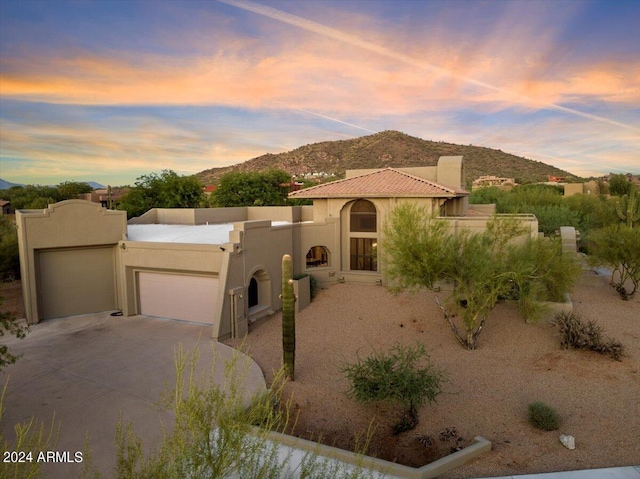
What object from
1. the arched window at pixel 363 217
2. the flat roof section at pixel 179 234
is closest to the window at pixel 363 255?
the arched window at pixel 363 217

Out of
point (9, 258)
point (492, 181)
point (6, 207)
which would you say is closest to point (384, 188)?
point (9, 258)

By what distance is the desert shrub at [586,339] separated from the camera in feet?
43.6

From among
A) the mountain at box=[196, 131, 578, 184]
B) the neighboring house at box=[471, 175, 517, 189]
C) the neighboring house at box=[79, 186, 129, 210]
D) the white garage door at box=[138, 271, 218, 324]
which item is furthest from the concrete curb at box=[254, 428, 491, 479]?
the neighboring house at box=[471, 175, 517, 189]

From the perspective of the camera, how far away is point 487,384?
1209 cm

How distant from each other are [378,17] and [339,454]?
22955mm

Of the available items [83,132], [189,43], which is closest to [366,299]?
[189,43]

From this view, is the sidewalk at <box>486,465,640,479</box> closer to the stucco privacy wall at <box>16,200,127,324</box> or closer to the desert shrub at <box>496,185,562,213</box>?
the stucco privacy wall at <box>16,200,127,324</box>

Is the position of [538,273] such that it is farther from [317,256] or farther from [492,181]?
[492,181]

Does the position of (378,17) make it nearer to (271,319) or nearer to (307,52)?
(307,52)

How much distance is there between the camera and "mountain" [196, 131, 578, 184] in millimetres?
77194

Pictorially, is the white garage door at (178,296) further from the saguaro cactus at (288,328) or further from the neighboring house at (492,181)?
the neighboring house at (492,181)

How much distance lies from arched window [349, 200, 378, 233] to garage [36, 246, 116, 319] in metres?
13.0

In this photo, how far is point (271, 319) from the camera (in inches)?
734

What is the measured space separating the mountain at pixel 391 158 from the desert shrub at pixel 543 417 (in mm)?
65729
